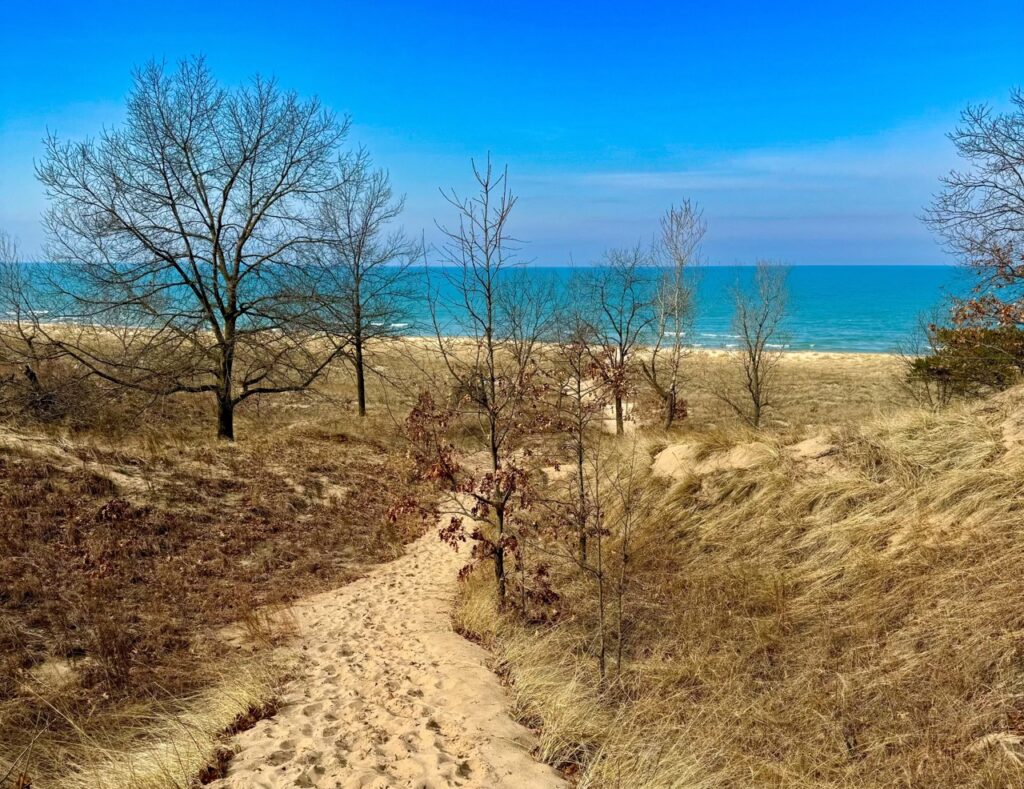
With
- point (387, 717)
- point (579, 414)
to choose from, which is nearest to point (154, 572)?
point (387, 717)

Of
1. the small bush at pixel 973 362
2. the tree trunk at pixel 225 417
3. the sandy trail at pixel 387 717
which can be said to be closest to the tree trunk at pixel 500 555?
the sandy trail at pixel 387 717

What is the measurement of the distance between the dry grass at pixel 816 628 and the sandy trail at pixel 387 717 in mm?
346

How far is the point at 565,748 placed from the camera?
14.8ft

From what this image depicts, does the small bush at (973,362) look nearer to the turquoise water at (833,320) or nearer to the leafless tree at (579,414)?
the turquoise water at (833,320)

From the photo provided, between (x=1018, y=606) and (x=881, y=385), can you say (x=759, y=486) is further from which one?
(x=881, y=385)

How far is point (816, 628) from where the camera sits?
237 inches

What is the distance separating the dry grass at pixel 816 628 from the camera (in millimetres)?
4188

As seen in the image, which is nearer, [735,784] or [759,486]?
[735,784]

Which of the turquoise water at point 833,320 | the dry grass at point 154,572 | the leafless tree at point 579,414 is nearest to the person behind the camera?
the dry grass at point 154,572

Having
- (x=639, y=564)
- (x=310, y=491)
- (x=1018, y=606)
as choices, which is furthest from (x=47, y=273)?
(x=1018, y=606)

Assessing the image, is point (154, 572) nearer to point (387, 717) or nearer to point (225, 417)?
point (387, 717)

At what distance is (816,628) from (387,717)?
403 centimetres

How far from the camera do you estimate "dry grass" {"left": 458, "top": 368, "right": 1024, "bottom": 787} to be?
4188 mm

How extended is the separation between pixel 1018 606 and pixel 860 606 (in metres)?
1.31
